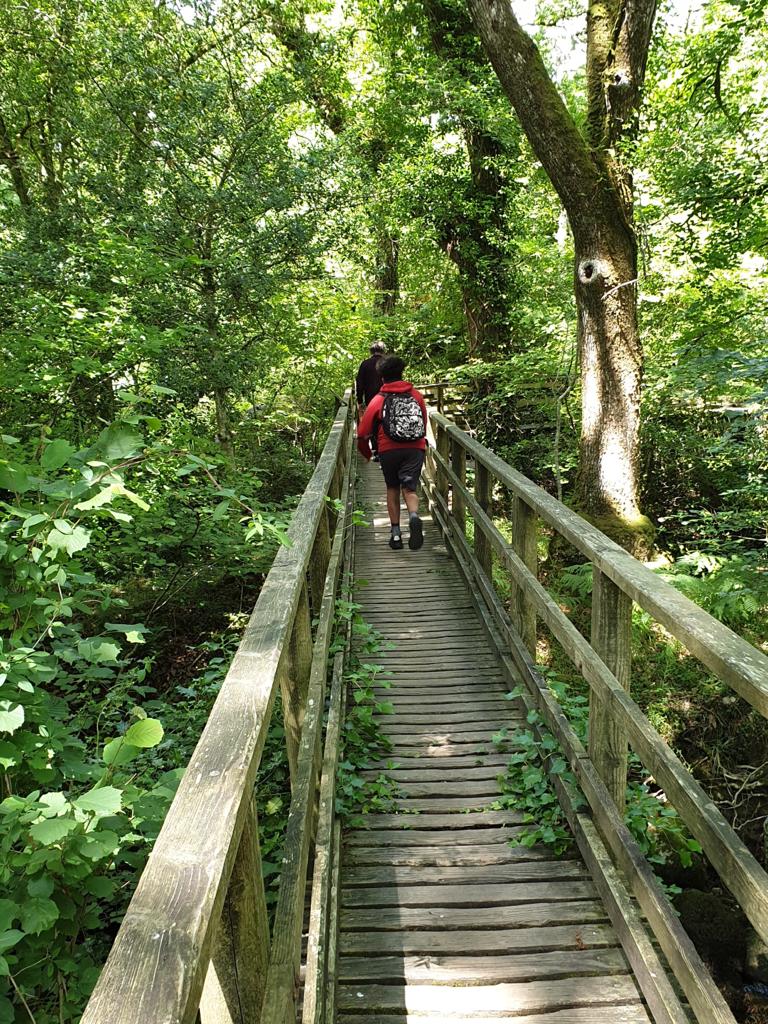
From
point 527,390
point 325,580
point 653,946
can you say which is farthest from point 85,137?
point 653,946

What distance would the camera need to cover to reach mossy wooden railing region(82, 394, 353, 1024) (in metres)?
0.77

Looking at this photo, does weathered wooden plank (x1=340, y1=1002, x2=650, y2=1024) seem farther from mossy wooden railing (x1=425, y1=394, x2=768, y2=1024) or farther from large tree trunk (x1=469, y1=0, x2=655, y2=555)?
large tree trunk (x1=469, y1=0, x2=655, y2=555)

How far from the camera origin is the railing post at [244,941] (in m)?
1.21

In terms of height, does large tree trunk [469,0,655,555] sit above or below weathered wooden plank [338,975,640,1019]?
above

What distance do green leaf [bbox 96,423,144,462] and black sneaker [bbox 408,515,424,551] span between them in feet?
15.3

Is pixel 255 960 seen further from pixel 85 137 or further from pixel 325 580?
pixel 85 137

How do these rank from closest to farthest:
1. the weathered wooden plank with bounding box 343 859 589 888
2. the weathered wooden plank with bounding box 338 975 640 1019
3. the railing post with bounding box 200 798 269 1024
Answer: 1. the railing post with bounding box 200 798 269 1024
2. the weathered wooden plank with bounding box 338 975 640 1019
3. the weathered wooden plank with bounding box 343 859 589 888

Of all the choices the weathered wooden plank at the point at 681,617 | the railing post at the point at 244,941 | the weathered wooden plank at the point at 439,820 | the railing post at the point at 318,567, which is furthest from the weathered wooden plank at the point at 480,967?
the railing post at the point at 318,567

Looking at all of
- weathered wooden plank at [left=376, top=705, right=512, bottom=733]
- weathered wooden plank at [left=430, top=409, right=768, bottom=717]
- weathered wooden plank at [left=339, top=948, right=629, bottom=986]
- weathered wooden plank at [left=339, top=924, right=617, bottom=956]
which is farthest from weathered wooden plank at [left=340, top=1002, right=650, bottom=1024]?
weathered wooden plank at [left=376, top=705, right=512, bottom=733]

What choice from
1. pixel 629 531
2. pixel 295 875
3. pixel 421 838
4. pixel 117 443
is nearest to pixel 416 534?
pixel 629 531

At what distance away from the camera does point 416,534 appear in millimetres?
6703

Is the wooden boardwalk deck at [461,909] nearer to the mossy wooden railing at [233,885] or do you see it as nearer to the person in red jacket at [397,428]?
the mossy wooden railing at [233,885]

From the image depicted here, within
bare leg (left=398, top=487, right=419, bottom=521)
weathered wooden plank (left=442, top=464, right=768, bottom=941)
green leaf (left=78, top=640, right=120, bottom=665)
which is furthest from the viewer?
bare leg (left=398, top=487, right=419, bottom=521)

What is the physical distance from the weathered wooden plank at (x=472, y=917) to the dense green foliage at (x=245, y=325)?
54 cm
